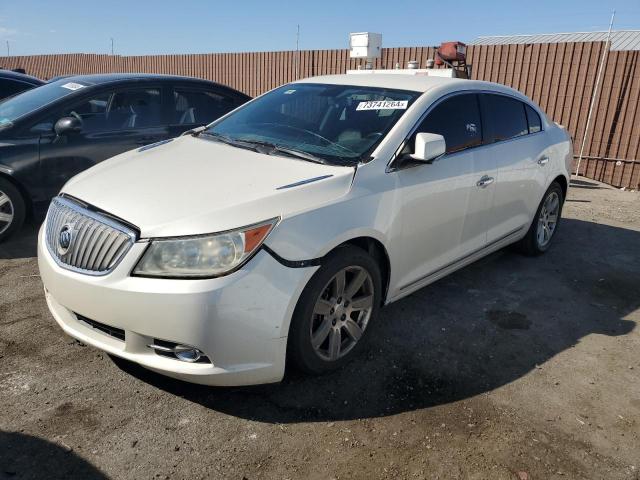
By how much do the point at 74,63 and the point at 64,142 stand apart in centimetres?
1883

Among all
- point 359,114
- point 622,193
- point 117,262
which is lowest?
point 622,193

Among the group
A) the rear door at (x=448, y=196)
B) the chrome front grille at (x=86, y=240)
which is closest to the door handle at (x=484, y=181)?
the rear door at (x=448, y=196)

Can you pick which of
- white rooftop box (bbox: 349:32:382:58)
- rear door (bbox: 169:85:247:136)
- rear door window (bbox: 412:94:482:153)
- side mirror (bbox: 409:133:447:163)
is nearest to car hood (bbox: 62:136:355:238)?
side mirror (bbox: 409:133:447:163)

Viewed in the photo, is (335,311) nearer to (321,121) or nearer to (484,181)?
(321,121)

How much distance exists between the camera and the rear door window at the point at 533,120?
15.8 feet

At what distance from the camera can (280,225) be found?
257 centimetres

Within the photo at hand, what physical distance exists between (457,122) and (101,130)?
11.2ft

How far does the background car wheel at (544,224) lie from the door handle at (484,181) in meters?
1.24

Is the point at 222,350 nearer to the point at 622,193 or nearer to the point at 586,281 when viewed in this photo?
the point at 586,281

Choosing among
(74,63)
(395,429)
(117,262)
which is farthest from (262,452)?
(74,63)

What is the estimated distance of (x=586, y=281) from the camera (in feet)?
15.7

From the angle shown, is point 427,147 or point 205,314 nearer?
point 205,314

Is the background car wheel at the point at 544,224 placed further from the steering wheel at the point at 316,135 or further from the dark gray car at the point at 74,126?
the dark gray car at the point at 74,126

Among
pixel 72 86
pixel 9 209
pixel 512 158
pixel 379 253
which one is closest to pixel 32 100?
pixel 72 86
